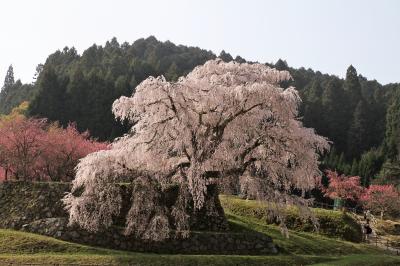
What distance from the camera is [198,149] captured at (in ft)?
67.0

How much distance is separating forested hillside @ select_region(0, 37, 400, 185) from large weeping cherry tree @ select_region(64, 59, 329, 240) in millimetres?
42548

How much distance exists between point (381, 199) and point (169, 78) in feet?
141

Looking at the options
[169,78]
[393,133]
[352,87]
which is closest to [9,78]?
[169,78]

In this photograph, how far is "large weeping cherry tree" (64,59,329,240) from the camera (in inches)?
759

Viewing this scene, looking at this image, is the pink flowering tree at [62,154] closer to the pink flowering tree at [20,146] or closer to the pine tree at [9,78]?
the pink flowering tree at [20,146]

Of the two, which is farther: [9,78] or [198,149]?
[9,78]

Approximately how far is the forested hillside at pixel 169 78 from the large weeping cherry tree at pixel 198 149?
4255 cm

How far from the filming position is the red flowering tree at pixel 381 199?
5153 centimetres

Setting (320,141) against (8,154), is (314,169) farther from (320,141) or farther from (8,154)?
(8,154)

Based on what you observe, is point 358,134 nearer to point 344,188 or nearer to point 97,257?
point 344,188

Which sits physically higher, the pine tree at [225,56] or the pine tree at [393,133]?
the pine tree at [225,56]

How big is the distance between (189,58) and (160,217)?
108485 millimetres

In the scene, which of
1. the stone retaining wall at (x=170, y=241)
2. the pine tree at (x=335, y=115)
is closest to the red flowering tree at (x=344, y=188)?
the pine tree at (x=335, y=115)

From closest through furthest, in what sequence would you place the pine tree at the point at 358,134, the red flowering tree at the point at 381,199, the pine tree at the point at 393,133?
the red flowering tree at the point at 381,199
the pine tree at the point at 393,133
the pine tree at the point at 358,134
